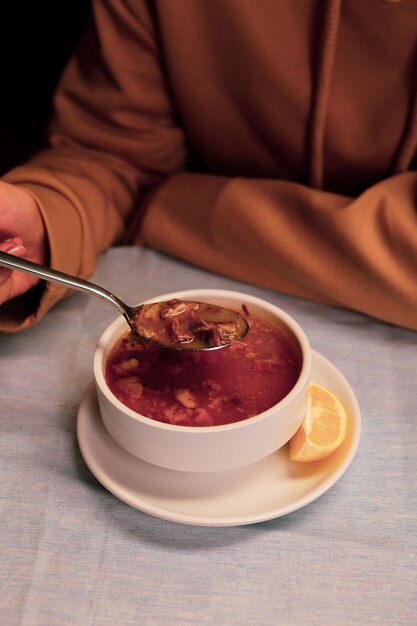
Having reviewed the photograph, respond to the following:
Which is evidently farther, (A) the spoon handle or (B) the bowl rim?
(A) the spoon handle

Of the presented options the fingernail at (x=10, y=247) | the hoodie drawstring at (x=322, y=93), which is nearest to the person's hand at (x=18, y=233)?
the fingernail at (x=10, y=247)

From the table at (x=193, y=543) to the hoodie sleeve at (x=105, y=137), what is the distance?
0.35 metres

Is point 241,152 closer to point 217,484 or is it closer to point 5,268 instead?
point 5,268

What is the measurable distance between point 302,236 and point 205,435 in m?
0.56

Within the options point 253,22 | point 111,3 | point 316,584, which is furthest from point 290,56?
point 316,584

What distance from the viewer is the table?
0.77 metres

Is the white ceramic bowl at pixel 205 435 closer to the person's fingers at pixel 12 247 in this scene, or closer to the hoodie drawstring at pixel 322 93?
the person's fingers at pixel 12 247

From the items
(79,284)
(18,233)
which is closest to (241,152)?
(18,233)

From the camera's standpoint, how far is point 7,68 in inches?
109

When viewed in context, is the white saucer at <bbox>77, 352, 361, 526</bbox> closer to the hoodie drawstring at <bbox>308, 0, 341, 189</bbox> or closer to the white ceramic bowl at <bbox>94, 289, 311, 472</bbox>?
the white ceramic bowl at <bbox>94, 289, 311, 472</bbox>

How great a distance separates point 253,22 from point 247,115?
20 cm

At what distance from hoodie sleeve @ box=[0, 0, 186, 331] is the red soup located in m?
0.35

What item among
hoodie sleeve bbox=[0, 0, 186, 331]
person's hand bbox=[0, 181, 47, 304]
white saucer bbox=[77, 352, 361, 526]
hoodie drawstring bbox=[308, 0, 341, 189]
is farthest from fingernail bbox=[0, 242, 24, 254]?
hoodie drawstring bbox=[308, 0, 341, 189]

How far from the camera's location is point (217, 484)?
87 centimetres
